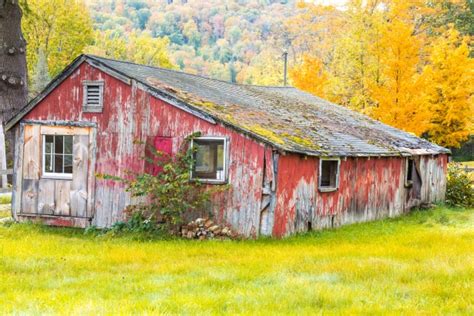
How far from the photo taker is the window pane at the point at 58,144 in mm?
17250

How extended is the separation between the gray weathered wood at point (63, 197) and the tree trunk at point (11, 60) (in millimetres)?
3365

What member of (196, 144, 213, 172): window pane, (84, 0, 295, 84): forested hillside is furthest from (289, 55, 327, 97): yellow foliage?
(84, 0, 295, 84): forested hillside

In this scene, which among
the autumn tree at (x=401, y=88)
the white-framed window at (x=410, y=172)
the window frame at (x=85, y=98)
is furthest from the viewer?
the autumn tree at (x=401, y=88)

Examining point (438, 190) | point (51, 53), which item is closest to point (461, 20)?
point (438, 190)

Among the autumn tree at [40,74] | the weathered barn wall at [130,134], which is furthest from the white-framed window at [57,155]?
the autumn tree at [40,74]

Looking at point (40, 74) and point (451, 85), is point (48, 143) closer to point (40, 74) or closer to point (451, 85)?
point (451, 85)

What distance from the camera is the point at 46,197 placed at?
56.0 ft

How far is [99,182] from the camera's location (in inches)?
659

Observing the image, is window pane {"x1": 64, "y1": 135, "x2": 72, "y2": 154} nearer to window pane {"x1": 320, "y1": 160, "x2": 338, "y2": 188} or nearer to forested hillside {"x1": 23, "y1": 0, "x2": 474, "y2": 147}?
window pane {"x1": 320, "y1": 160, "x2": 338, "y2": 188}

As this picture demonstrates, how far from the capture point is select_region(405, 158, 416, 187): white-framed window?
22614mm

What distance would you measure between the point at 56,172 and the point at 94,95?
7.94 feet

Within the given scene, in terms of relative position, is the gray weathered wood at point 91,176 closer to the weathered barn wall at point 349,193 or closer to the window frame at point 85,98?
the window frame at point 85,98

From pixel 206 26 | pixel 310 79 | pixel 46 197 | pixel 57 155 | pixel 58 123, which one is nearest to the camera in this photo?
pixel 58 123

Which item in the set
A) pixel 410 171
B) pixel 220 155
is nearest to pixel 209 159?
pixel 220 155
